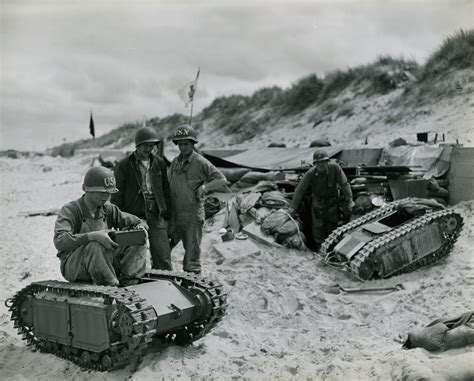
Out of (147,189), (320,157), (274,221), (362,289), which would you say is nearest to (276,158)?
(320,157)

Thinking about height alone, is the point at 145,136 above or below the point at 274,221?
above

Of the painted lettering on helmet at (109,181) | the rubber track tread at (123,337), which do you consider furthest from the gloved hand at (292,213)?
the rubber track tread at (123,337)

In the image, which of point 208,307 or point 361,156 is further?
point 361,156

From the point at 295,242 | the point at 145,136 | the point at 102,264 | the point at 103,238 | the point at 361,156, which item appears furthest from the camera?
the point at 361,156

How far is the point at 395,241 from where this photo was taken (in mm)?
8086

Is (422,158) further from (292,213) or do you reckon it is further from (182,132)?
(182,132)

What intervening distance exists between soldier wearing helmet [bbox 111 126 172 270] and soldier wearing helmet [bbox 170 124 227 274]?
0.35m

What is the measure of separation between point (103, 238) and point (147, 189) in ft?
6.24

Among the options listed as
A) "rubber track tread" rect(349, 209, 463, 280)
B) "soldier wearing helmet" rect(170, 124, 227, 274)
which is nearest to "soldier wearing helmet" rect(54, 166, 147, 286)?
"soldier wearing helmet" rect(170, 124, 227, 274)

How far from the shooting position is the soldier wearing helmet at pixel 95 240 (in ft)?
17.0

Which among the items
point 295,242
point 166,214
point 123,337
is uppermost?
point 166,214

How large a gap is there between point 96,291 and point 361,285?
4.25m

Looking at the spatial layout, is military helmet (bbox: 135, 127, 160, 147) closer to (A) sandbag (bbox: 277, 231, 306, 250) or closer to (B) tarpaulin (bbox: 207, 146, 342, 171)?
(A) sandbag (bbox: 277, 231, 306, 250)

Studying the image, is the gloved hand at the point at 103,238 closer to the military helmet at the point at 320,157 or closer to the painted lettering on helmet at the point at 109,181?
the painted lettering on helmet at the point at 109,181
